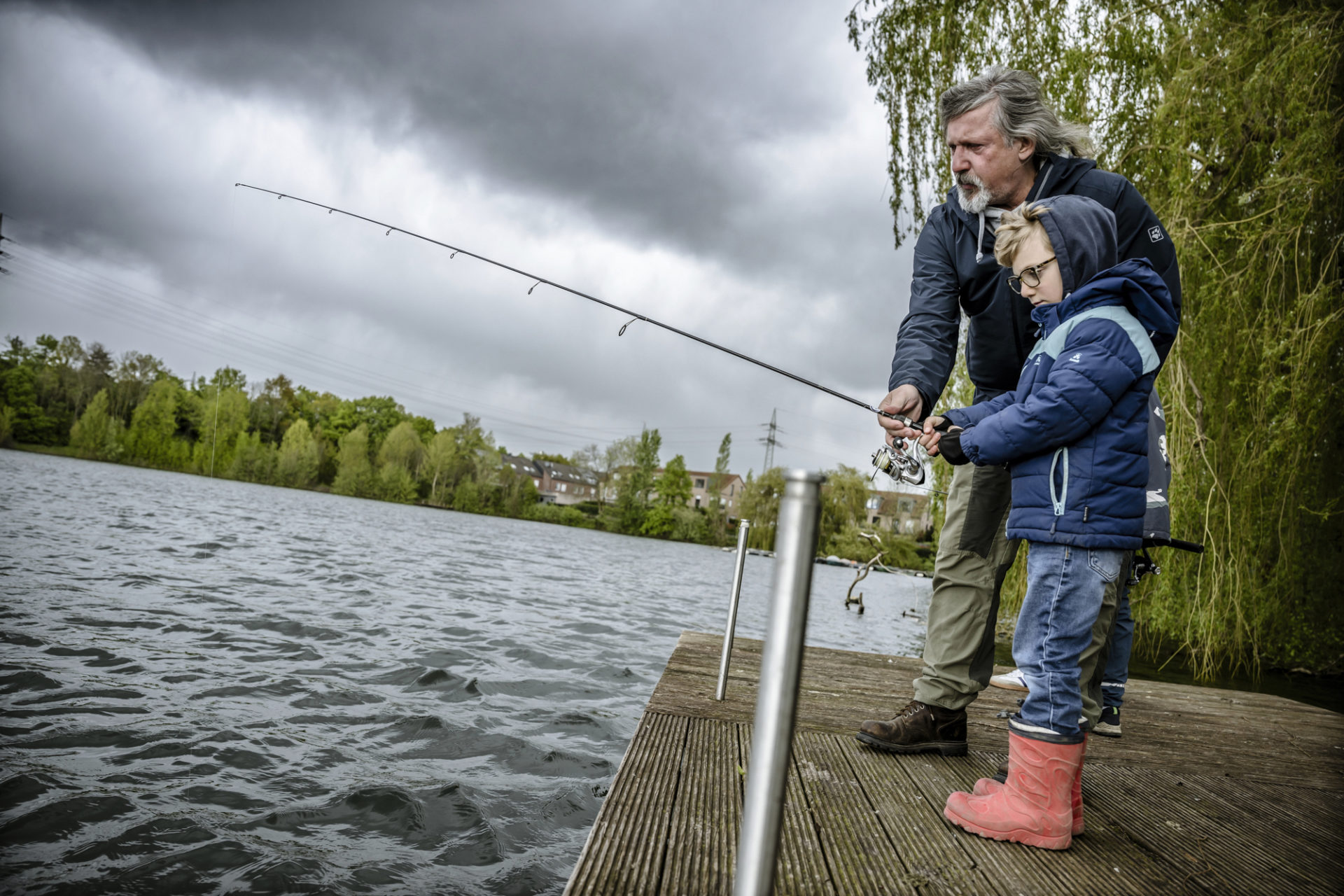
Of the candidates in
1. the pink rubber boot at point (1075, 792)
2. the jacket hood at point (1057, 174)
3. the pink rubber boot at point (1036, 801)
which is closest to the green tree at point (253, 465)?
the jacket hood at point (1057, 174)

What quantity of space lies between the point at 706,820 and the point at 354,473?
55343 mm

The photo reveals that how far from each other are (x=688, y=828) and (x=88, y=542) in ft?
35.4

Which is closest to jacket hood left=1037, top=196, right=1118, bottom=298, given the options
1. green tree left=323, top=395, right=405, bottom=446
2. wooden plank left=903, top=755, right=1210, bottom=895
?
wooden plank left=903, top=755, right=1210, bottom=895

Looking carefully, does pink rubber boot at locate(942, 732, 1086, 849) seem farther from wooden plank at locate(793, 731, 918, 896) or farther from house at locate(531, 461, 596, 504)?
house at locate(531, 461, 596, 504)

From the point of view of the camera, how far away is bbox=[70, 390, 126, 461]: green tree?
4656 cm

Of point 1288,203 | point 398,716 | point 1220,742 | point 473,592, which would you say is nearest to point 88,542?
point 473,592

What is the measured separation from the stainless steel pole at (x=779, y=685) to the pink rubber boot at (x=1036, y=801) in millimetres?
1353

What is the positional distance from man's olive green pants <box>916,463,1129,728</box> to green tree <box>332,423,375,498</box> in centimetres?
5468

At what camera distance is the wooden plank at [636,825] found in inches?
55.1

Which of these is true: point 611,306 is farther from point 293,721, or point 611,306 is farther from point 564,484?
point 564,484

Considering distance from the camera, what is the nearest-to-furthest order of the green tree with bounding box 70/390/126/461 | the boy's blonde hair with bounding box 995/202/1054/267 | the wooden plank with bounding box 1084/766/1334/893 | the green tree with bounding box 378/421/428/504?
the wooden plank with bounding box 1084/766/1334/893
the boy's blonde hair with bounding box 995/202/1054/267
the green tree with bounding box 70/390/126/461
the green tree with bounding box 378/421/428/504

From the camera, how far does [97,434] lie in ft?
154

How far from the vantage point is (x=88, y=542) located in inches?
372

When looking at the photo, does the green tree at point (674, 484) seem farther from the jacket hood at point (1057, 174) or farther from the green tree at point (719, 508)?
the jacket hood at point (1057, 174)
